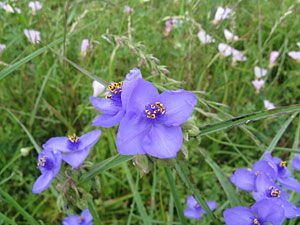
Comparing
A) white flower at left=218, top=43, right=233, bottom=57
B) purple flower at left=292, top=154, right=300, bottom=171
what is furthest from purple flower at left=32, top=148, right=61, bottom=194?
white flower at left=218, top=43, right=233, bottom=57

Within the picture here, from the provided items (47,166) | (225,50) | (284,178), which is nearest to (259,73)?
(225,50)

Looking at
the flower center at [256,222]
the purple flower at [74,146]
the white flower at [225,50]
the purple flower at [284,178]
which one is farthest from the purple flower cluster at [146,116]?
the white flower at [225,50]

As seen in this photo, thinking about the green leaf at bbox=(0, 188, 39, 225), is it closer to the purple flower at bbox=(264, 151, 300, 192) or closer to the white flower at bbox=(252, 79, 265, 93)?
the purple flower at bbox=(264, 151, 300, 192)

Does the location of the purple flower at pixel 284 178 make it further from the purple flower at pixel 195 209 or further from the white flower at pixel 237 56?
the white flower at pixel 237 56

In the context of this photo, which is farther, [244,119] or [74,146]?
[74,146]

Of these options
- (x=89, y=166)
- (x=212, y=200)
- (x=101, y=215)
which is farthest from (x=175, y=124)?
(x=101, y=215)

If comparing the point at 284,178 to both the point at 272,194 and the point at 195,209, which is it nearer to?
the point at 272,194
